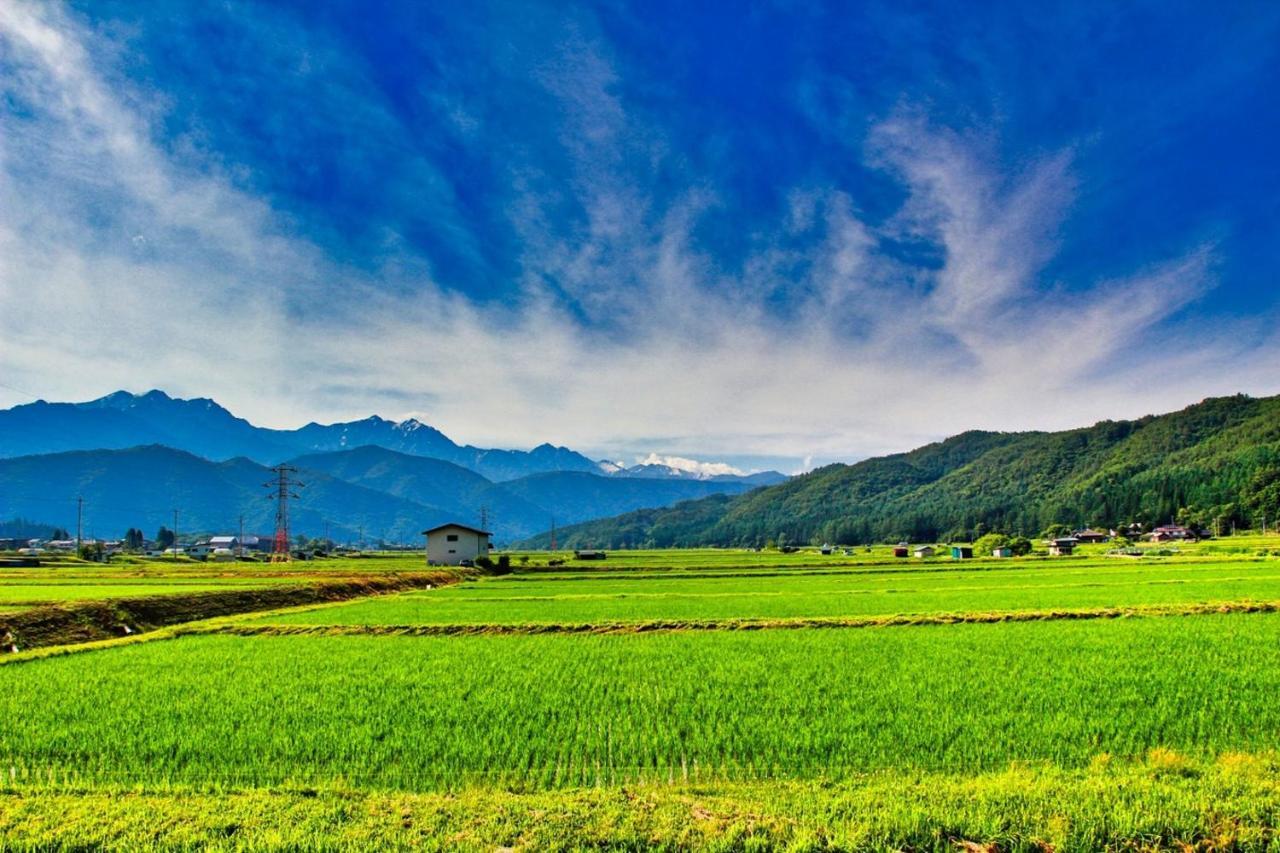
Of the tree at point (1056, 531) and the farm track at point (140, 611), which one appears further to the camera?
the tree at point (1056, 531)

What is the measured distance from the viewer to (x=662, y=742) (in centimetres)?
975

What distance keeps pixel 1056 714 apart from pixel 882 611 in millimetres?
17129

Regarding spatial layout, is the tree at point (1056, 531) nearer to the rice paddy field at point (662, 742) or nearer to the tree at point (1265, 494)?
the tree at point (1265, 494)

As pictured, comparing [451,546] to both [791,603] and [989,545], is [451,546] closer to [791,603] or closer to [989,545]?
[791,603]

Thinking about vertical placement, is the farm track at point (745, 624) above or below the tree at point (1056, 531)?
above

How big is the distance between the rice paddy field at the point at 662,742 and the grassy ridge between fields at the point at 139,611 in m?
3.77

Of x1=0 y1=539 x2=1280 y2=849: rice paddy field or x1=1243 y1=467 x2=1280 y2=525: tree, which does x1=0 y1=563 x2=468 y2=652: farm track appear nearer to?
x1=0 y1=539 x2=1280 y2=849: rice paddy field

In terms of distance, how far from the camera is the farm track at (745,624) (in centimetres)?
2281

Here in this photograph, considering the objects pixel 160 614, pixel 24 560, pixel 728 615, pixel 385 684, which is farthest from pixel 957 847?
pixel 24 560

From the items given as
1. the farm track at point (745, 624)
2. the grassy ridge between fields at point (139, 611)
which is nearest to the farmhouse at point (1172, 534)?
the farm track at point (745, 624)

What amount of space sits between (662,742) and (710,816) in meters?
2.87

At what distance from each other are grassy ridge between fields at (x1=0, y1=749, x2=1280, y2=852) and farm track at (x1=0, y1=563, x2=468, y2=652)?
19.4 meters

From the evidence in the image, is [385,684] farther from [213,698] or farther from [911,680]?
[911,680]

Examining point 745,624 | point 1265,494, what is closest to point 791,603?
point 745,624
